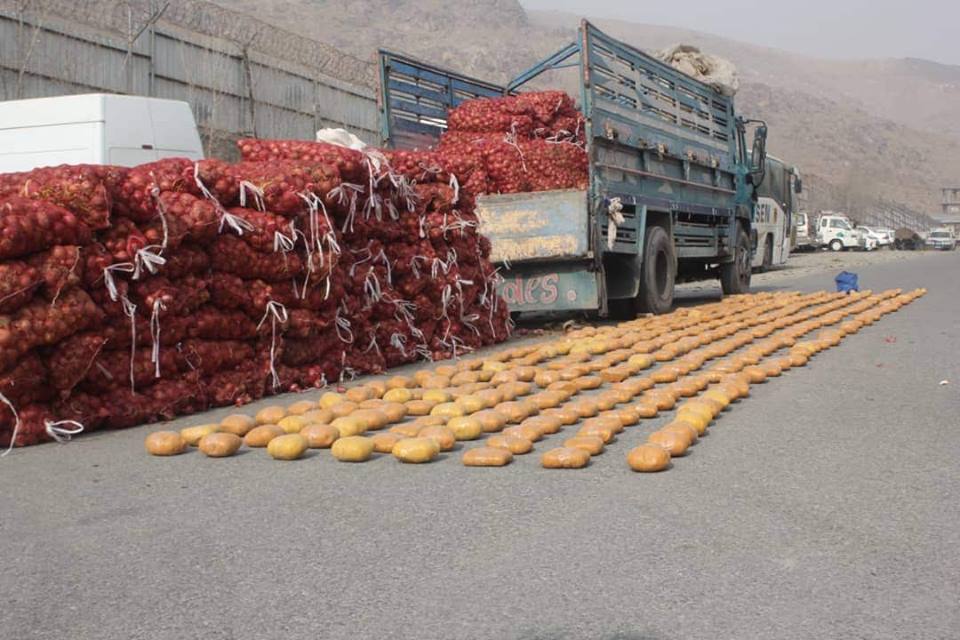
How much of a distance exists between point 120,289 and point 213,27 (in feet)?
45.9

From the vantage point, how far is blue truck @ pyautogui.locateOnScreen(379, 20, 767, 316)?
9.88 meters

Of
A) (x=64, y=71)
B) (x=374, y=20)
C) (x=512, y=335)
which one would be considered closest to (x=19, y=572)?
(x=512, y=335)

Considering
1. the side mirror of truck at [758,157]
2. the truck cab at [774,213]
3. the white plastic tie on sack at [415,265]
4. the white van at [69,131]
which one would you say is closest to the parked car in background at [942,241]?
the truck cab at [774,213]

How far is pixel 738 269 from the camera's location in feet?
51.6

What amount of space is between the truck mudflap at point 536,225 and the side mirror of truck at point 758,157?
6.80m

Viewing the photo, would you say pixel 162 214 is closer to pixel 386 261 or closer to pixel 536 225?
pixel 386 261

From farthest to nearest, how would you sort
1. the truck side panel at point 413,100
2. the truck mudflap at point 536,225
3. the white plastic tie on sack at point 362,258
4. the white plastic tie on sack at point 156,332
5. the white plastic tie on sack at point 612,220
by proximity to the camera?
the truck side panel at point 413,100 → the white plastic tie on sack at point 612,220 → the truck mudflap at point 536,225 → the white plastic tie on sack at point 362,258 → the white plastic tie on sack at point 156,332

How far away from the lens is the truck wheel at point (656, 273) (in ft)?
37.2

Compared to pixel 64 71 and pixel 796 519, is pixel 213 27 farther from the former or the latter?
pixel 796 519

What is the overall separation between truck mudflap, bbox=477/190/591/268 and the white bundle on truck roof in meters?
5.52

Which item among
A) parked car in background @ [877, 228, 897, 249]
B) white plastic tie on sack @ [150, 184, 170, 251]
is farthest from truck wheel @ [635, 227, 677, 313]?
parked car in background @ [877, 228, 897, 249]

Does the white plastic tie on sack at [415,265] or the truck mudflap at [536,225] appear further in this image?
the truck mudflap at [536,225]

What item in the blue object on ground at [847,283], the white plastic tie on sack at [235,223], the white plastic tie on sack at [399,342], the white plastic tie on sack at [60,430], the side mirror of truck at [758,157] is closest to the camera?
the white plastic tie on sack at [60,430]

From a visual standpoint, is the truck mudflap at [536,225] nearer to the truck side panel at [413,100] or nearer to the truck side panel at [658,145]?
the truck side panel at [658,145]
